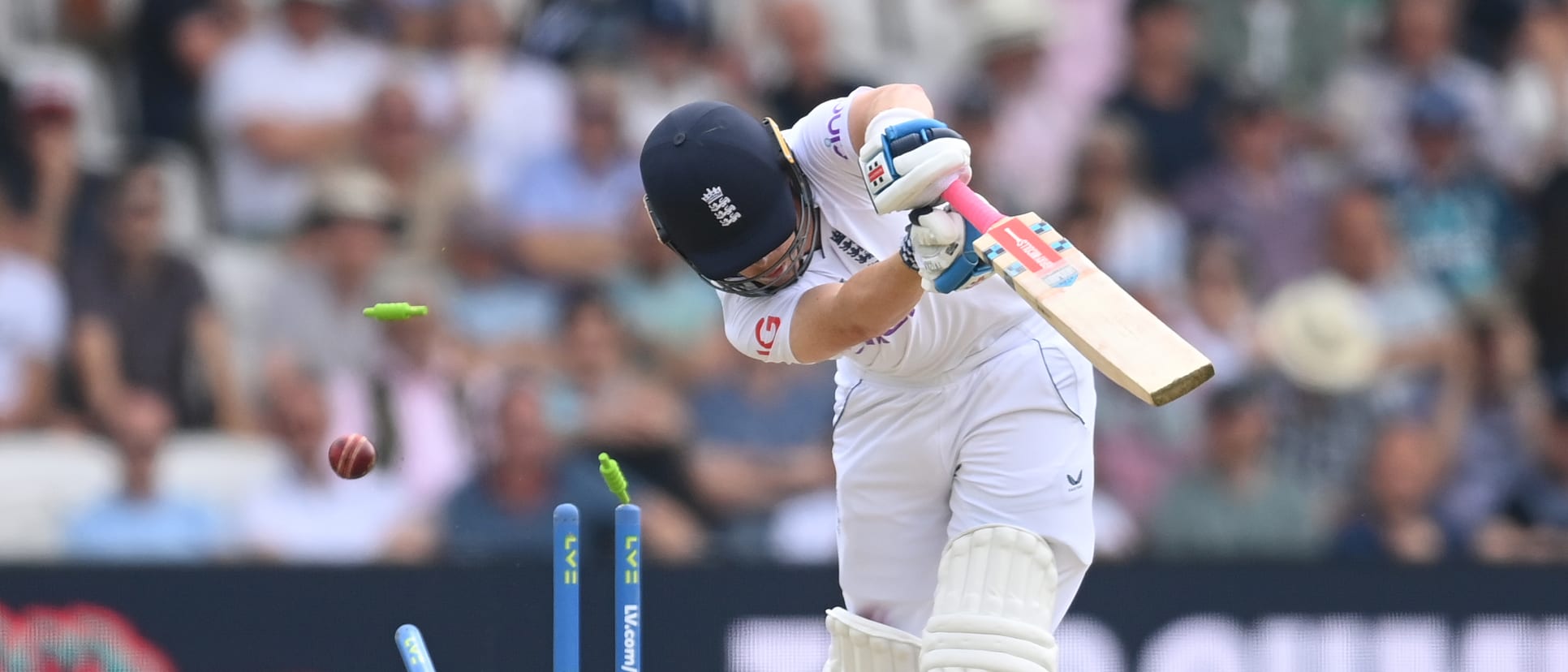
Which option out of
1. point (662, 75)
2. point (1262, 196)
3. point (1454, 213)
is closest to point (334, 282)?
point (662, 75)

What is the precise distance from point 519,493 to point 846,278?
113 inches

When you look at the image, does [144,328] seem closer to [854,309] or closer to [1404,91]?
[854,309]

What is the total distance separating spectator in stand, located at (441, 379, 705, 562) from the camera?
7.27m

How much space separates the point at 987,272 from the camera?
13.5ft

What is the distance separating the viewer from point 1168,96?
8805mm

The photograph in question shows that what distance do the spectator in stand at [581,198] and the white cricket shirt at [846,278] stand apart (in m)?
3.24

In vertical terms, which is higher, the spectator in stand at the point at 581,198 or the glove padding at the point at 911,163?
the spectator in stand at the point at 581,198

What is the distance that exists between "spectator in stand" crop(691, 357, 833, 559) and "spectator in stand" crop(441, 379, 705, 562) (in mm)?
357

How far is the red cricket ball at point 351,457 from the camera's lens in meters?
5.42

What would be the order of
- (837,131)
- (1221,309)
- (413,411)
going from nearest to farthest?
(837,131)
(413,411)
(1221,309)

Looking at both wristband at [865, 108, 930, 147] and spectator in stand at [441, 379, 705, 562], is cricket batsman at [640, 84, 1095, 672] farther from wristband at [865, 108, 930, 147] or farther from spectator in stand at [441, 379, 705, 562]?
spectator in stand at [441, 379, 705, 562]

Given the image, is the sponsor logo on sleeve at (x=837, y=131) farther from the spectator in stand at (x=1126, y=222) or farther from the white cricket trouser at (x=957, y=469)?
the spectator in stand at (x=1126, y=222)

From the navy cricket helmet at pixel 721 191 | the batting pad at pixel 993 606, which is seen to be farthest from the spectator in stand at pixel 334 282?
the batting pad at pixel 993 606

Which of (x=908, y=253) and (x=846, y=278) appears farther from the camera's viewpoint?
(x=846, y=278)
